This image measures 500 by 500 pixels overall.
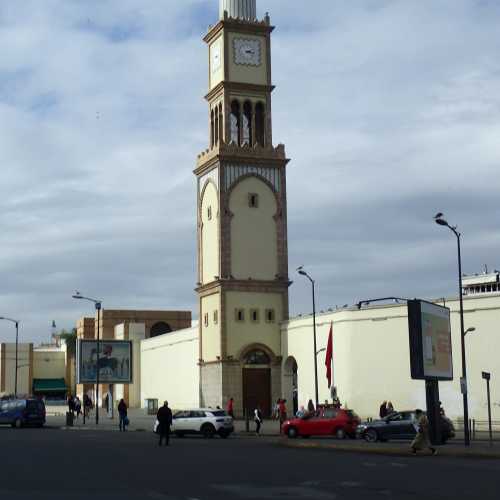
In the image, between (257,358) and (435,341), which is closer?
(435,341)

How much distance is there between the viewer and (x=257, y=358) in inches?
2726

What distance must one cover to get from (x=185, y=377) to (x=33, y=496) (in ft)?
198

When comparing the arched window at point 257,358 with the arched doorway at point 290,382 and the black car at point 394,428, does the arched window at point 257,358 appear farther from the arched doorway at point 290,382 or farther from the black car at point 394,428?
the black car at point 394,428

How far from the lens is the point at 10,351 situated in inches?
4931

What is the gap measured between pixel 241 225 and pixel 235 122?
8001mm

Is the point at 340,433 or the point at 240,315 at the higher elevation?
the point at 240,315

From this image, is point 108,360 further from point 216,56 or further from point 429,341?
point 429,341

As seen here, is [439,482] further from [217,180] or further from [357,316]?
[217,180]

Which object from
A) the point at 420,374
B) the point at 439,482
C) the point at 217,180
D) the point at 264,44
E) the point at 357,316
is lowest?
the point at 439,482

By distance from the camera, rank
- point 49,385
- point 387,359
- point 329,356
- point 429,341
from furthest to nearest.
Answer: point 49,385 → point 329,356 → point 387,359 → point 429,341

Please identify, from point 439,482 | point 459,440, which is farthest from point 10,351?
point 439,482

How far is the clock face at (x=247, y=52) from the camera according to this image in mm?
71250

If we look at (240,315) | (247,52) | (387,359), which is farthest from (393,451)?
(247,52)

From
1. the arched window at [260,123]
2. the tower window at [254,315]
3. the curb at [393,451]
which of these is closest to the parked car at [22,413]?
the tower window at [254,315]
